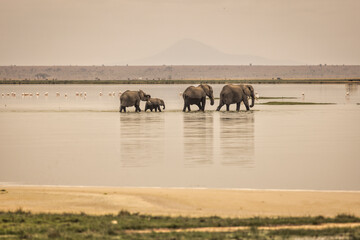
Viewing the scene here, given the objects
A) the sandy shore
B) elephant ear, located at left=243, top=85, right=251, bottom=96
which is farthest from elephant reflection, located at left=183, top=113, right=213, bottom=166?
the sandy shore

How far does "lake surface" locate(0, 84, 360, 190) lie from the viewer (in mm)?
19641

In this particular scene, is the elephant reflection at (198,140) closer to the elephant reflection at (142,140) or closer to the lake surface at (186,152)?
the lake surface at (186,152)

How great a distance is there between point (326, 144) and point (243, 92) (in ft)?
63.8

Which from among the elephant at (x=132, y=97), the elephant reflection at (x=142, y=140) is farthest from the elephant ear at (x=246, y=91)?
the elephant reflection at (x=142, y=140)

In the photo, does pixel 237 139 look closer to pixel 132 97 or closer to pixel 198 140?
pixel 198 140

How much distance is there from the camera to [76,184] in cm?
1898

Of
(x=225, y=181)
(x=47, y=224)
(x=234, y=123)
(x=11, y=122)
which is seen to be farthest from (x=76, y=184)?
(x=11, y=122)

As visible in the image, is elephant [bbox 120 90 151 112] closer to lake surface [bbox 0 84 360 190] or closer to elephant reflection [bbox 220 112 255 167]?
lake surface [bbox 0 84 360 190]

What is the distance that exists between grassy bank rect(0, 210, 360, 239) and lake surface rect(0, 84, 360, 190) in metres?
4.96

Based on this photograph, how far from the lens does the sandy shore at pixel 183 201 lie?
1474cm

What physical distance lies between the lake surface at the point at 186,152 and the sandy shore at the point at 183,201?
5.13 feet

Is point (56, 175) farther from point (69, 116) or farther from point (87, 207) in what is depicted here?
point (69, 116)

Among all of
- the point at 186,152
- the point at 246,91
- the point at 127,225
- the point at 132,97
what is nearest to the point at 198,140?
the point at 186,152

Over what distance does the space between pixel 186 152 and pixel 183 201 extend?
10003mm
